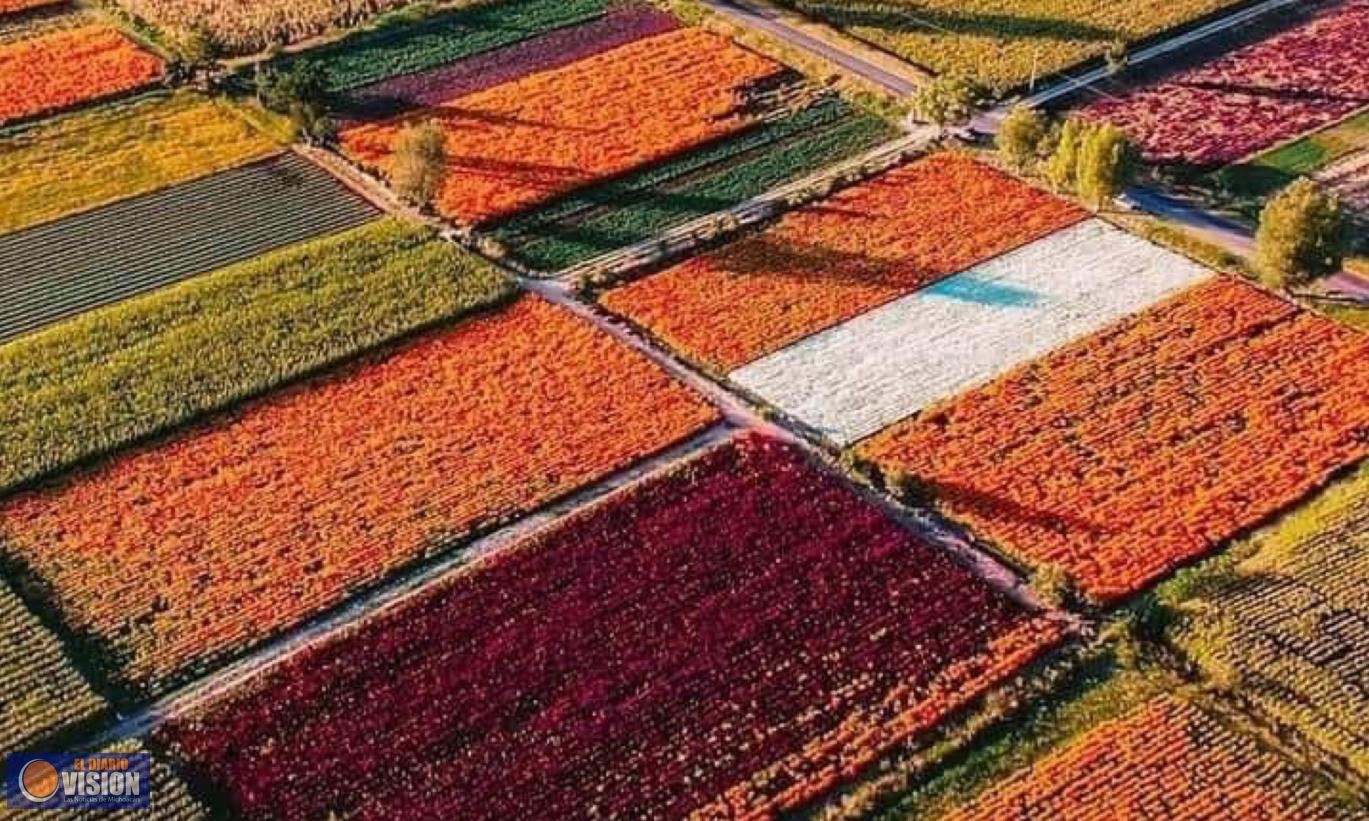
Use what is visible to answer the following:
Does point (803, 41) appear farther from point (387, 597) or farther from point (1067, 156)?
point (387, 597)

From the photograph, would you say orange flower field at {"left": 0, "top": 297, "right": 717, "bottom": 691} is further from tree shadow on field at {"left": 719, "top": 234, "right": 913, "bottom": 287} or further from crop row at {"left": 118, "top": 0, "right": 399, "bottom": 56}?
crop row at {"left": 118, "top": 0, "right": 399, "bottom": 56}

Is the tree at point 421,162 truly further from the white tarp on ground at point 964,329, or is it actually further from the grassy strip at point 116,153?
the white tarp on ground at point 964,329

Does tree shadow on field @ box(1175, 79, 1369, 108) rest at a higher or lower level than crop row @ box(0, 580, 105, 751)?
higher

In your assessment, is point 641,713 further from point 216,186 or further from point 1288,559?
point 216,186

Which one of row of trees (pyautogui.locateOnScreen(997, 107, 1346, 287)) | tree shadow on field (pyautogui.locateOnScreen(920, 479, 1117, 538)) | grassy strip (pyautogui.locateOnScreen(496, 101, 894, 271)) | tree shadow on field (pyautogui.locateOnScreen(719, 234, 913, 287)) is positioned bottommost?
tree shadow on field (pyautogui.locateOnScreen(920, 479, 1117, 538))

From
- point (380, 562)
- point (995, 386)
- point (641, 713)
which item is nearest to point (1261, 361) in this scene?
point (995, 386)

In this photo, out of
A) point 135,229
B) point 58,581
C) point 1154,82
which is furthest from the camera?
point 1154,82

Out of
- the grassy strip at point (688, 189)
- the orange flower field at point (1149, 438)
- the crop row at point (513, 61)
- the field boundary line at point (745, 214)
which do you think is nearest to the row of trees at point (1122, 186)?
the orange flower field at point (1149, 438)

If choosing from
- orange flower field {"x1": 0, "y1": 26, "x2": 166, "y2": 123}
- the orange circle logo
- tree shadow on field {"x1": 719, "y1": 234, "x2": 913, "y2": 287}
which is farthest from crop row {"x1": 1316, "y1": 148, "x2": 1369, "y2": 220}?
orange flower field {"x1": 0, "y1": 26, "x2": 166, "y2": 123}
